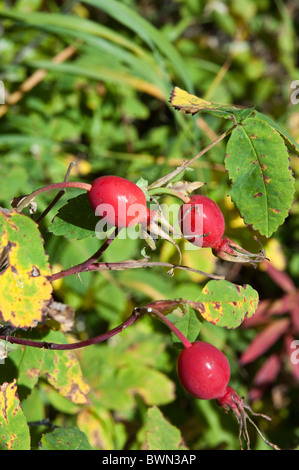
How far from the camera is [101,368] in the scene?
127 centimetres

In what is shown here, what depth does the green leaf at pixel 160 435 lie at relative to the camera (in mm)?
856

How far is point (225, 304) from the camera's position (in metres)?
0.66

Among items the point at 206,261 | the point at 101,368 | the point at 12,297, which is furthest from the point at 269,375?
the point at 12,297

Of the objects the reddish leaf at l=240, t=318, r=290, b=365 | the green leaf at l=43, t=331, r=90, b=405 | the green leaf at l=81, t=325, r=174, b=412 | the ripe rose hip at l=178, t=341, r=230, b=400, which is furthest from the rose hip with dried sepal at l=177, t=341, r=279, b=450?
the reddish leaf at l=240, t=318, r=290, b=365

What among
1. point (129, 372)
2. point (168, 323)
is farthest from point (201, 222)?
point (129, 372)

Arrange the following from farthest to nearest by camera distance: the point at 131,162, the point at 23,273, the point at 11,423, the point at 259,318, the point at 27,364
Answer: the point at 131,162, the point at 259,318, the point at 27,364, the point at 11,423, the point at 23,273

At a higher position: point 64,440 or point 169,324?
point 169,324

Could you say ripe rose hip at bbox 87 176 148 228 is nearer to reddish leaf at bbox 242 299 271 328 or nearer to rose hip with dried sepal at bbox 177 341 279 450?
rose hip with dried sepal at bbox 177 341 279 450

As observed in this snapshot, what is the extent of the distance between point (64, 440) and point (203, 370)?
0.25 metres

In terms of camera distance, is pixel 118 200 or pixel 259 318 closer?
pixel 118 200

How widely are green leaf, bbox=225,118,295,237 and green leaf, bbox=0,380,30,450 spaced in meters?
0.38

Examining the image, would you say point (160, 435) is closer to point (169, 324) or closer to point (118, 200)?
point (169, 324)
